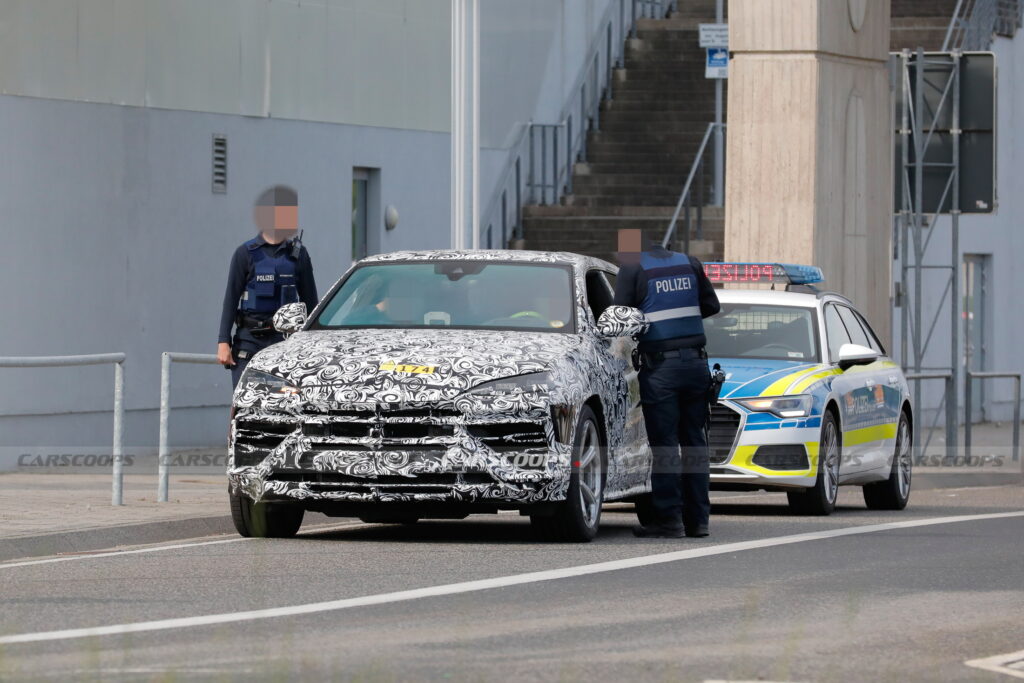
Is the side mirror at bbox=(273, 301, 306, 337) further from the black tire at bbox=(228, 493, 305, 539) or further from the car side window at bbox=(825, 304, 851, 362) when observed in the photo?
the car side window at bbox=(825, 304, 851, 362)

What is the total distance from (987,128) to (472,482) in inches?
458

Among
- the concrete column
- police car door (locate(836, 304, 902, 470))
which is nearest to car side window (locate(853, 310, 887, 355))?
police car door (locate(836, 304, 902, 470))

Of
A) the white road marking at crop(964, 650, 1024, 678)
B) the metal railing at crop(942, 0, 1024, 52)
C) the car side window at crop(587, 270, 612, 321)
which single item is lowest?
the white road marking at crop(964, 650, 1024, 678)

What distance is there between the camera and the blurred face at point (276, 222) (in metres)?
13.6

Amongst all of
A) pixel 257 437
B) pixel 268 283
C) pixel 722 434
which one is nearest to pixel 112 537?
pixel 257 437

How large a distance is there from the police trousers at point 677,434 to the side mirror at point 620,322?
1.17 feet

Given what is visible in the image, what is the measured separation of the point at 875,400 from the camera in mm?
16500

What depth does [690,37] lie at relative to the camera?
108 feet

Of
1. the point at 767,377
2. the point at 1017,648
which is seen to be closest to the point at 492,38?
the point at 767,377

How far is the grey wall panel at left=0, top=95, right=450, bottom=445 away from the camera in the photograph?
18375 millimetres

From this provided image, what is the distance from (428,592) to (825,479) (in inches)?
234

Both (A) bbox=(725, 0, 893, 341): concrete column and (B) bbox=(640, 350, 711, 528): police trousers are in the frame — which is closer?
(B) bbox=(640, 350, 711, 528): police trousers

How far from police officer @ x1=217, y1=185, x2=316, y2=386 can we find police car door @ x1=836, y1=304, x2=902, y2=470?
178 inches

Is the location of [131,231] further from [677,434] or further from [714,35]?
[714,35]
